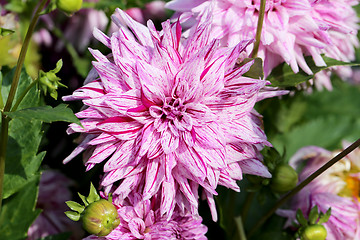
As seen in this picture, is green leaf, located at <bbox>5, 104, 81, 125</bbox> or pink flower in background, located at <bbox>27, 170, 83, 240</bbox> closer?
green leaf, located at <bbox>5, 104, 81, 125</bbox>

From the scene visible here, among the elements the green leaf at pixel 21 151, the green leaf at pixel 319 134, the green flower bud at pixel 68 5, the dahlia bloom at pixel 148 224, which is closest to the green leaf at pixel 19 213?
the green leaf at pixel 21 151

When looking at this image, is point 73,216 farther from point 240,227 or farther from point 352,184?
point 352,184

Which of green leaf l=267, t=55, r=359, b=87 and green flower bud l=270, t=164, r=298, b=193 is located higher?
green leaf l=267, t=55, r=359, b=87

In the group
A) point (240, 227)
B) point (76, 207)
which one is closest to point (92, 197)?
point (76, 207)

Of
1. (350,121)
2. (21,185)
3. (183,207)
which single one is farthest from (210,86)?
(350,121)

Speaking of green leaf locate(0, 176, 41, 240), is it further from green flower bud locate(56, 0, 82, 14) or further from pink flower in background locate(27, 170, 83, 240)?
green flower bud locate(56, 0, 82, 14)

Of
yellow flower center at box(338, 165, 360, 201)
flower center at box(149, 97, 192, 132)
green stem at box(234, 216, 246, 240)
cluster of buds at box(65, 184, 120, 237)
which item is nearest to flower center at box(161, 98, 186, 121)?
flower center at box(149, 97, 192, 132)

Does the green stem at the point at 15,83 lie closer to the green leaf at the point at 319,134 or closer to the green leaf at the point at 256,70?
the green leaf at the point at 256,70
